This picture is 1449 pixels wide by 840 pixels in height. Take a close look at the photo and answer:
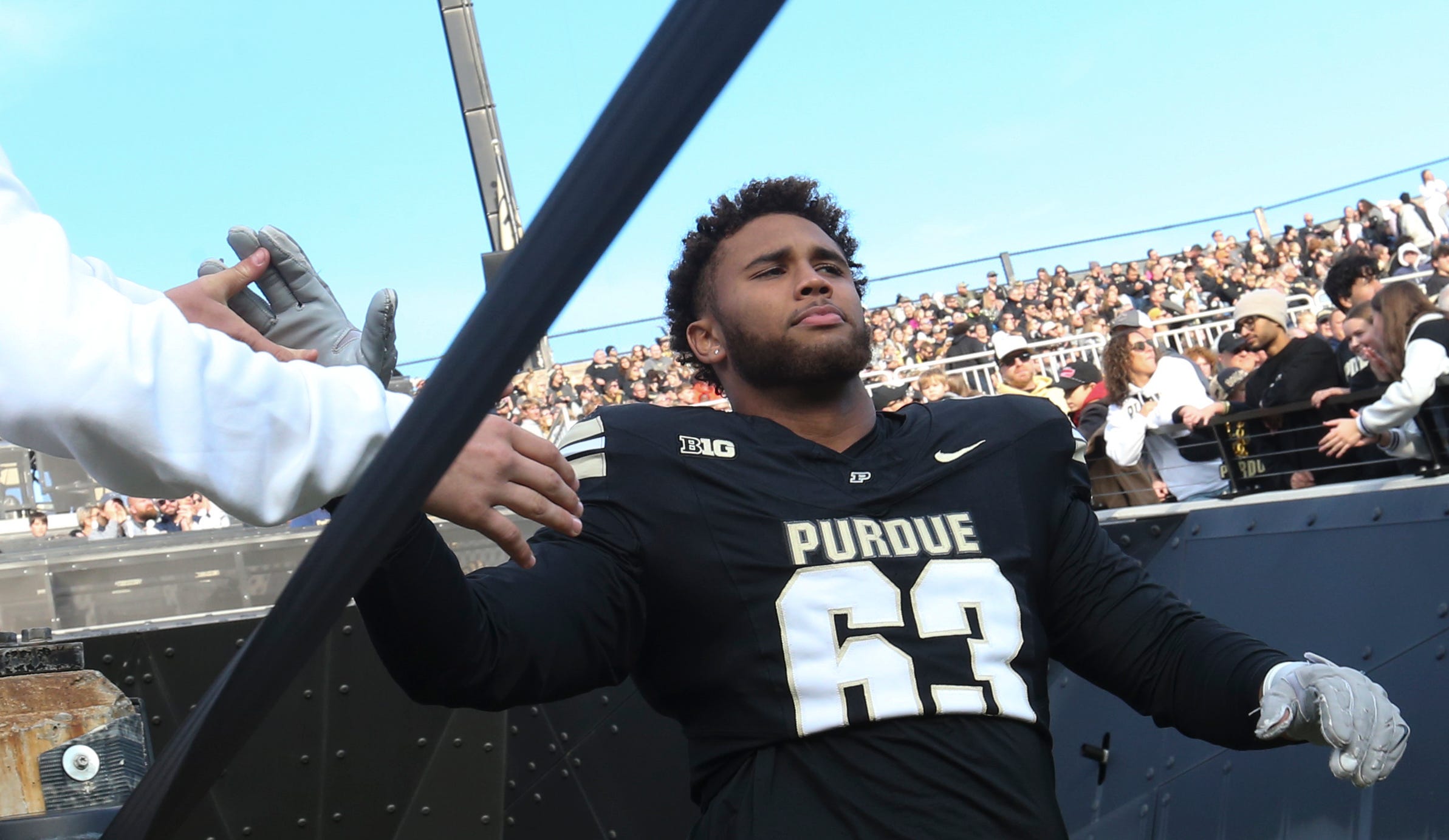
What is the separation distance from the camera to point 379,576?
171 cm

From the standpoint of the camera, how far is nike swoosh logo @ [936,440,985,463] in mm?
2604

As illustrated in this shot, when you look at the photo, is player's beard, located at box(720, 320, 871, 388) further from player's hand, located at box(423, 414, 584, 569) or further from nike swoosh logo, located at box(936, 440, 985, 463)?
player's hand, located at box(423, 414, 584, 569)

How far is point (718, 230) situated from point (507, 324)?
2113mm

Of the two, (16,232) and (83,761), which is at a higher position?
(16,232)

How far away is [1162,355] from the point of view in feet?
21.3

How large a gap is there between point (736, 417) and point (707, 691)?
22.2 inches

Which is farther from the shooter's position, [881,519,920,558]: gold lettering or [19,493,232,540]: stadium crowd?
[19,493,232,540]: stadium crowd

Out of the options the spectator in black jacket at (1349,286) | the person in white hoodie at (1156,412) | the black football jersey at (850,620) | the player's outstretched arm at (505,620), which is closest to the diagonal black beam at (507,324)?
the player's outstretched arm at (505,620)

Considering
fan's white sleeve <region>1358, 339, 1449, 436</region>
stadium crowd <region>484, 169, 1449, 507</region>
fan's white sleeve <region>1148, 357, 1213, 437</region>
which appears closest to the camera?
fan's white sleeve <region>1358, 339, 1449, 436</region>

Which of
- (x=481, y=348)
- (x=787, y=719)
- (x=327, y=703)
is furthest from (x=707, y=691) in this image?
(x=327, y=703)

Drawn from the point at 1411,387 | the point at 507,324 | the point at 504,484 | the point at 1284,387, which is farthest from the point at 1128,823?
the point at 507,324

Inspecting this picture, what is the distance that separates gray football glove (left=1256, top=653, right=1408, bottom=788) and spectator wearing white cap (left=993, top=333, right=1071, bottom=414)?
192 inches

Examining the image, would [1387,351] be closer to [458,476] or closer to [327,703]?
[327,703]

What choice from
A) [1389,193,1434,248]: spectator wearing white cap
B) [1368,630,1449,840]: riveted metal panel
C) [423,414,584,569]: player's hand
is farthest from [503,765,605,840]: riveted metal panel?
[1389,193,1434,248]: spectator wearing white cap
